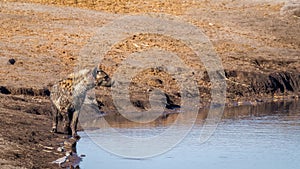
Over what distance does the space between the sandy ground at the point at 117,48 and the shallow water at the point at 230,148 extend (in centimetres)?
85

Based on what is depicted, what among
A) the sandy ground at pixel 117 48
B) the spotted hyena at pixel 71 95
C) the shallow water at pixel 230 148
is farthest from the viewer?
the sandy ground at pixel 117 48

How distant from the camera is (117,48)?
20484 mm

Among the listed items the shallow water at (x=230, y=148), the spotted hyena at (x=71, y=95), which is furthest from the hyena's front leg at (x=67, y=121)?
the shallow water at (x=230, y=148)

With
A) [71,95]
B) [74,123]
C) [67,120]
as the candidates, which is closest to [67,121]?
[67,120]

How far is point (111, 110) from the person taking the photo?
15836 millimetres

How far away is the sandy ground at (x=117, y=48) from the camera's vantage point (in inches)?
539

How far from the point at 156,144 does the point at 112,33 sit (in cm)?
963

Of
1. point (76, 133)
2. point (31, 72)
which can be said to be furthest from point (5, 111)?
point (31, 72)

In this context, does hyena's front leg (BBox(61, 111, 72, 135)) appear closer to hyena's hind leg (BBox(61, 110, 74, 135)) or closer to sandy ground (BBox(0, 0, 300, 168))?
hyena's hind leg (BBox(61, 110, 74, 135))

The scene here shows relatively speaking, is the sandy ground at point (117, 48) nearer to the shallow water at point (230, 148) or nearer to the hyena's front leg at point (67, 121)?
the hyena's front leg at point (67, 121)

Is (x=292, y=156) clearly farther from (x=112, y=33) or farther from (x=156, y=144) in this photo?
(x=112, y=33)

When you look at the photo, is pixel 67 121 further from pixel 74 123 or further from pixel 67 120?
pixel 74 123

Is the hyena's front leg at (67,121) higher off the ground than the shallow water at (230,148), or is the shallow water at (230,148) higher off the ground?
the hyena's front leg at (67,121)

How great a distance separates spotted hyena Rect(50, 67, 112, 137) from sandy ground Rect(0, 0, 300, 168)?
361mm
